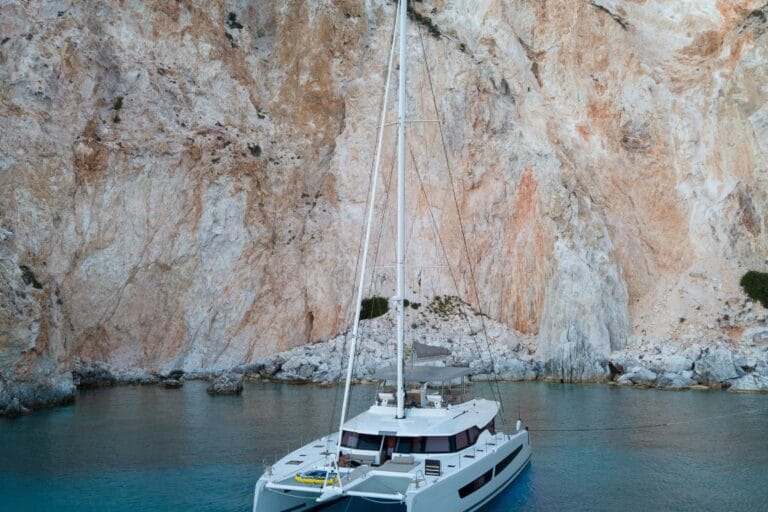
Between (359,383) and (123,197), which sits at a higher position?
(123,197)

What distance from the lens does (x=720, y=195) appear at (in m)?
42.9

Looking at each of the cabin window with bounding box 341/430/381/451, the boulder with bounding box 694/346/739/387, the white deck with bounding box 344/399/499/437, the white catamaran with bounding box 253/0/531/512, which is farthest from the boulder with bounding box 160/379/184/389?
the boulder with bounding box 694/346/739/387

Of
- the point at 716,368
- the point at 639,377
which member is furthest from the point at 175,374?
the point at 716,368

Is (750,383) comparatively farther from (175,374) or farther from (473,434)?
(175,374)

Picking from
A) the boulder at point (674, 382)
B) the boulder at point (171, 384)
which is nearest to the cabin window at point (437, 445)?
the boulder at point (674, 382)

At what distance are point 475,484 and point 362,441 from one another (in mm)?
2703

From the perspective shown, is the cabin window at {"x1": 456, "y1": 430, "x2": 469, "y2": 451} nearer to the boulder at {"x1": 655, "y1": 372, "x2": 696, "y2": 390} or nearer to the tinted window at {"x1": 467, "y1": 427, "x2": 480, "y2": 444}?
the tinted window at {"x1": 467, "y1": 427, "x2": 480, "y2": 444}

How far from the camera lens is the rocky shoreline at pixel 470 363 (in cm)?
3503

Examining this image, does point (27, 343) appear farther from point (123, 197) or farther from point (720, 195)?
point (720, 195)

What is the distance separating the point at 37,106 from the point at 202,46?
11.7 metres

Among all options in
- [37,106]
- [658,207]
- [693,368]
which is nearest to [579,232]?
A: [658,207]

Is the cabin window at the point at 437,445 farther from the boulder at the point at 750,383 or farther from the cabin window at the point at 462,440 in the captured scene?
the boulder at the point at 750,383

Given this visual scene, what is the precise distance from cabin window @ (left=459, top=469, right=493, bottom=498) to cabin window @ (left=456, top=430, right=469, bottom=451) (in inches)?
30.9

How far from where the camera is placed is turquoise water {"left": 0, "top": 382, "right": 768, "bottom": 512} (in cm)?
1797
